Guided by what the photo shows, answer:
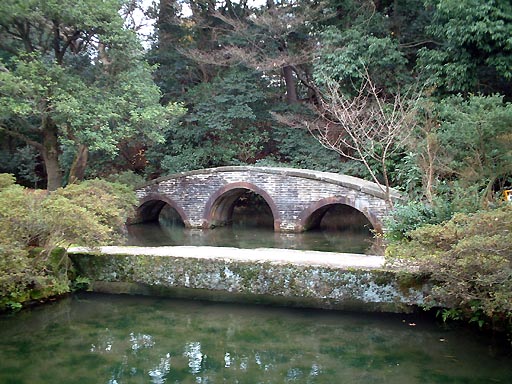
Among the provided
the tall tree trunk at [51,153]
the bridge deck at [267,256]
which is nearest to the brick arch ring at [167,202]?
the tall tree trunk at [51,153]

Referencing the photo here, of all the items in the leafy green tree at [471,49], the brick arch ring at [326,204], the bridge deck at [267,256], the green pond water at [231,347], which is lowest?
the green pond water at [231,347]

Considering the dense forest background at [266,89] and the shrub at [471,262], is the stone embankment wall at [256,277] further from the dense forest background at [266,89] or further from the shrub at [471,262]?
the dense forest background at [266,89]

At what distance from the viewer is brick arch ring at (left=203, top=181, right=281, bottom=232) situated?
16328mm

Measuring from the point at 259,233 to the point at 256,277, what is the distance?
29.2 feet

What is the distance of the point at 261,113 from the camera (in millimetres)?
20594

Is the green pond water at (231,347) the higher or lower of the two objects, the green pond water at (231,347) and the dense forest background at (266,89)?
the lower

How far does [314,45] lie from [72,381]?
15.4m

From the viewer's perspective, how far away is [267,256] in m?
8.27

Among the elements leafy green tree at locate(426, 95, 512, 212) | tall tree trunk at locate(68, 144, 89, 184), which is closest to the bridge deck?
leafy green tree at locate(426, 95, 512, 212)

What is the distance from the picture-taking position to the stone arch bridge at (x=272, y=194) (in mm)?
14617

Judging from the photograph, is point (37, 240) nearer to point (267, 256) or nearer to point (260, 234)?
point (267, 256)

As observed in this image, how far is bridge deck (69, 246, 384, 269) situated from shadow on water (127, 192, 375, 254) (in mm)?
4788

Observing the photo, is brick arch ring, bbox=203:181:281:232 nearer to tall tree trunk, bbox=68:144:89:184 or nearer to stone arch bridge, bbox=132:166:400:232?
stone arch bridge, bbox=132:166:400:232

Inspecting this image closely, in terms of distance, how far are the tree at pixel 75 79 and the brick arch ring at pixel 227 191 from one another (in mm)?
3013
